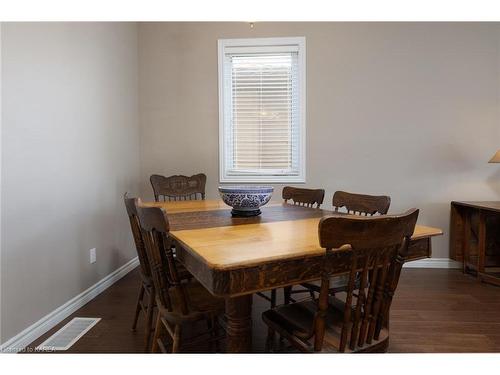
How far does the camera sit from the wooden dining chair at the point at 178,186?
3.03 meters

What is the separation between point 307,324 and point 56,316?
176cm

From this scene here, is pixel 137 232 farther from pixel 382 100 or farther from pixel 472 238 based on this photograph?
pixel 472 238

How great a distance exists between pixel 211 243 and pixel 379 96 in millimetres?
2801

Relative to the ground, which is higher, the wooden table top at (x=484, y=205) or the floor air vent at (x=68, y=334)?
the wooden table top at (x=484, y=205)

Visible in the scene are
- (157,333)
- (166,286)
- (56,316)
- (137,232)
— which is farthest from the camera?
(56,316)

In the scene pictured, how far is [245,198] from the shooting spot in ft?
6.22

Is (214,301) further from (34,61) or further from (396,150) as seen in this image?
(396,150)

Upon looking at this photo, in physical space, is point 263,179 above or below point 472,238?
above

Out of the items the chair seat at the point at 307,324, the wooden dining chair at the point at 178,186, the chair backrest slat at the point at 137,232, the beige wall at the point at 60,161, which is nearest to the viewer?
the chair seat at the point at 307,324

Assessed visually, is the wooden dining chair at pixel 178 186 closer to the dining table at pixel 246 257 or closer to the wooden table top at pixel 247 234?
the wooden table top at pixel 247 234

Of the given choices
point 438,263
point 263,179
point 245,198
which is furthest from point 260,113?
point 438,263

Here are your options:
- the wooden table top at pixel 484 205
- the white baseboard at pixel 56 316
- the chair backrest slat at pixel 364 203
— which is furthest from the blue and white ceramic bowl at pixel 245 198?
the wooden table top at pixel 484 205

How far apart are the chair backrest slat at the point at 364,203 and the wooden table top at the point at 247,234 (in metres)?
0.18
